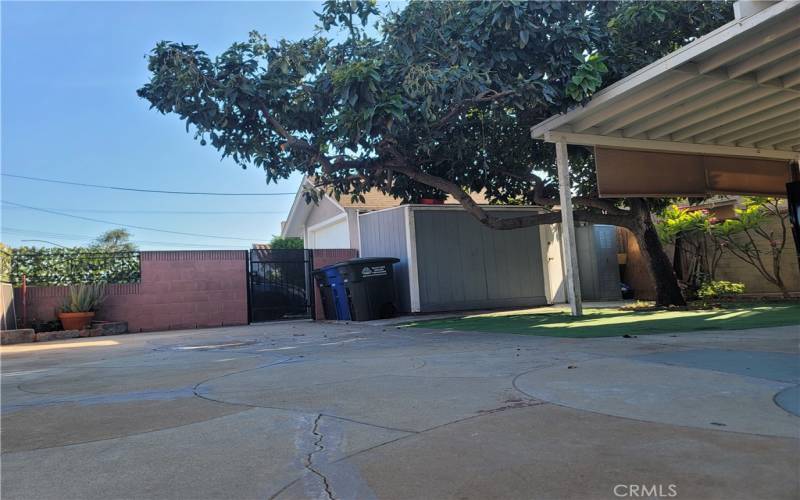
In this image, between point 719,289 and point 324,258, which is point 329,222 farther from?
point 719,289

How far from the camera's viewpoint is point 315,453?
2.95m

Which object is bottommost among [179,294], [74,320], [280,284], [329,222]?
[74,320]

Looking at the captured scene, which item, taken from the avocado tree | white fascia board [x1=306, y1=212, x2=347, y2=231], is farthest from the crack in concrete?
white fascia board [x1=306, y1=212, x2=347, y2=231]

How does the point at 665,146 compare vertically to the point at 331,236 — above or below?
above

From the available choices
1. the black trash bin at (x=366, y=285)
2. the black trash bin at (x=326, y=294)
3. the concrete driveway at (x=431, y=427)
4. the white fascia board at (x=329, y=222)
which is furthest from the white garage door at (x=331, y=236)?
the concrete driveway at (x=431, y=427)

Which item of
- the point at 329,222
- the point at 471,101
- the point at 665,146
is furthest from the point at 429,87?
the point at 329,222

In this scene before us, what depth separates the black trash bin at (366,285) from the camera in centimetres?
1334

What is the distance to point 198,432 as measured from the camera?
3486mm

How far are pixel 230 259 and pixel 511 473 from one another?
14456 millimetres

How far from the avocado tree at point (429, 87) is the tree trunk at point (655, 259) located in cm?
3

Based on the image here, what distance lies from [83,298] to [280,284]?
5191 millimetres

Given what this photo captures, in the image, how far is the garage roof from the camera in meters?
7.80

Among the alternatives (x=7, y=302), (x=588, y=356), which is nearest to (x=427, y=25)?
(x=588, y=356)

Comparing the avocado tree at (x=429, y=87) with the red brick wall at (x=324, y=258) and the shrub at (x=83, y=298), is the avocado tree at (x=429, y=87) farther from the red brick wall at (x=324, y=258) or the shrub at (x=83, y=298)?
the shrub at (x=83, y=298)
